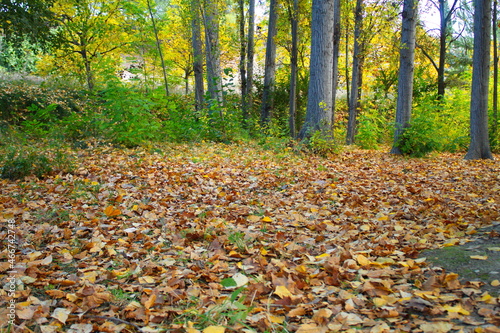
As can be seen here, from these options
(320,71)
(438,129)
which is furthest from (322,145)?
(438,129)

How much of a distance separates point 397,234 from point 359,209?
0.93 m

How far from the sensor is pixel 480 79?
838 cm

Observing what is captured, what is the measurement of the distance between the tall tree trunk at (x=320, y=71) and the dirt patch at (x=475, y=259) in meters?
5.63

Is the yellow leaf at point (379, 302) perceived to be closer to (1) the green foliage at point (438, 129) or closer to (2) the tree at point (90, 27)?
(1) the green foliage at point (438, 129)

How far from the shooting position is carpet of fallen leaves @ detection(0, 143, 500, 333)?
203 cm

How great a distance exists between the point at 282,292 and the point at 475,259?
1469mm

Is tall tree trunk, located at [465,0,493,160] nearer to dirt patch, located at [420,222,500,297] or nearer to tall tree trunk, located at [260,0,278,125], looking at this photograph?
tall tree trunk, located at [260,0,278,125]

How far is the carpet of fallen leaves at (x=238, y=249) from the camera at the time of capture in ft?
6.66

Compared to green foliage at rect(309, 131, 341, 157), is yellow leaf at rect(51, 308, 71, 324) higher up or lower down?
lower down

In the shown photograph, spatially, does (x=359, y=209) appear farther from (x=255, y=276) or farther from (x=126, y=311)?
(x=126, y=311)

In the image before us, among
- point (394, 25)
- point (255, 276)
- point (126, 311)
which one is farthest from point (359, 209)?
point (394, 25)

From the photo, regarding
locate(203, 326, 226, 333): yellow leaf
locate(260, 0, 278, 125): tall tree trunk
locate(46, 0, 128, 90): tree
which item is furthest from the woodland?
locate(46, 0, 128, 90): tree

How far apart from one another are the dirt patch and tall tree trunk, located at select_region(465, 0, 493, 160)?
6837 mm

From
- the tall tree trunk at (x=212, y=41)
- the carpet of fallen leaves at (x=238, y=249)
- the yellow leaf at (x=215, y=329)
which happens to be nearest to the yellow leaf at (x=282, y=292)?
the carpet of fallen leaves at (x=238, y=249)
